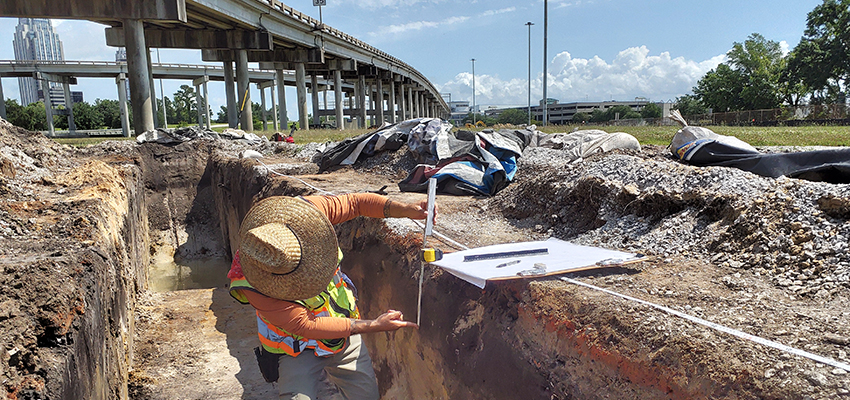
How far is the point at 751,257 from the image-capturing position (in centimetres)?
307

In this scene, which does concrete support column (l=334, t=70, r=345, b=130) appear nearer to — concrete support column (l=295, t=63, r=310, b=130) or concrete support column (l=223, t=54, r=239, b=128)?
concrete support column (l=295, t=63, r=310, b=130)

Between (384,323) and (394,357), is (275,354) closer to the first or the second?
(384,323)

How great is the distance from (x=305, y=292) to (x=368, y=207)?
0.96 metres

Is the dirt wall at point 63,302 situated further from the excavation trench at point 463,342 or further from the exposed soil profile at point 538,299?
the excavation trench at point 463,342

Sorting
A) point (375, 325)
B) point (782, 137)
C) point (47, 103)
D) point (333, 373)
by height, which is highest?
point (47, 103)

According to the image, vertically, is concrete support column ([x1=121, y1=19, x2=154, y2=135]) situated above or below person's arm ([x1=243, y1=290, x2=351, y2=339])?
above

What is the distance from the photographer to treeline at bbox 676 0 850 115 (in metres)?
34.8

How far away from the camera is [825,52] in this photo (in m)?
35.0

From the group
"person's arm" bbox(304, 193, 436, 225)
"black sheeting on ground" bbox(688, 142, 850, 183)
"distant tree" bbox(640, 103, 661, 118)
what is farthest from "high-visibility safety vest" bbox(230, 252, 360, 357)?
"distant tree" bbox(640, 103, 661, 118)

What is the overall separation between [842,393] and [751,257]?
64.2 inches

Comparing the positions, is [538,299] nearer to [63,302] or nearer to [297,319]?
[297,319]

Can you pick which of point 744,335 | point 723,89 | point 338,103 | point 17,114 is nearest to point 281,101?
point 338,103

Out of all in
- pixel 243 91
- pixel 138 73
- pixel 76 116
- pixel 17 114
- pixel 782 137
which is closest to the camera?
pixel 782 137

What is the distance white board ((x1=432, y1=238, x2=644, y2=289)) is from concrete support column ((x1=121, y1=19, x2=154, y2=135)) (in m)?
18.0
